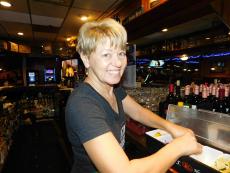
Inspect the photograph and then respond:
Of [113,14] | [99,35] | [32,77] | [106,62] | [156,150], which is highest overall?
[113,14]

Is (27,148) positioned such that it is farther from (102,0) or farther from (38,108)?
(102,0)

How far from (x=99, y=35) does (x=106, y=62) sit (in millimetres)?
131

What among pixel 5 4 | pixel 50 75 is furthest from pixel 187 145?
pixel 50 75

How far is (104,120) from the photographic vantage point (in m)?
0.80

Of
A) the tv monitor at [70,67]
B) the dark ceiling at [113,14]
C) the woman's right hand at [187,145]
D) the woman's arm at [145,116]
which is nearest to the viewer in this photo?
the woman's right hand at [187,145]

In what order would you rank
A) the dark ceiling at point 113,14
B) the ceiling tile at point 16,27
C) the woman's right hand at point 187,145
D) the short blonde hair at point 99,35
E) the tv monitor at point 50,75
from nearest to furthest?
1. the woman's right hand at point 187,145
2. the short blonde hair at point 99,35
3. the dark ceiling at point 113,14
4. the ceiling tile at point 16,27
5. the tv monitor at point 50,75

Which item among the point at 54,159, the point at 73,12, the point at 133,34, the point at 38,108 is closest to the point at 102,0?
the point at 73,12

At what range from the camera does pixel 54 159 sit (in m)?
3.61

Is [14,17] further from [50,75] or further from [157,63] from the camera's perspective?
[50,75]

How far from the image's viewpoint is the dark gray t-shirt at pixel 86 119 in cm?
75

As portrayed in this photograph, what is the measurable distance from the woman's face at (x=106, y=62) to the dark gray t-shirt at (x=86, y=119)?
0.09m

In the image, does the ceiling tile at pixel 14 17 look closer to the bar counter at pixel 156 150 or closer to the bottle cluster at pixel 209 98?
the bar counter at pixel 156 150

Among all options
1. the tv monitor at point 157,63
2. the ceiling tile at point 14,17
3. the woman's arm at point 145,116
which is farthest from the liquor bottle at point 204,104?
the tv monitor at point 157,63

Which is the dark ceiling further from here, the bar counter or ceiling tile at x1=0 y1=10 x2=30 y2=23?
the bar counter
